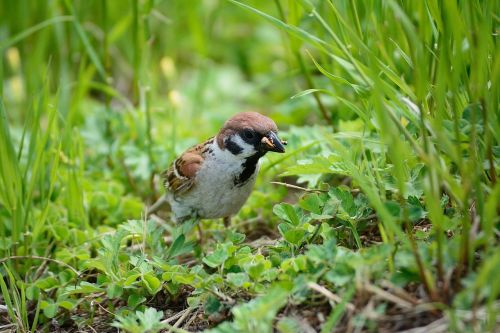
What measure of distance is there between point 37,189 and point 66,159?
0.44m

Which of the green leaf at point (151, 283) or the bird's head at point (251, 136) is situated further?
the bird's head at point (251, 136)

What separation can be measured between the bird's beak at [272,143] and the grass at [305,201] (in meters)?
0.11

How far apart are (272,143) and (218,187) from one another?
433 mm

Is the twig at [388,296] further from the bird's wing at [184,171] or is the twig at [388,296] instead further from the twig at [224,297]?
the bird's wing at [184,171]

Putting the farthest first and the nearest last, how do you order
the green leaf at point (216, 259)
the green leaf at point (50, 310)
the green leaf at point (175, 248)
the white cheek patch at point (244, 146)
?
the white cheek patch at point (244, 146) → the green leaf at point (175, 248) → the green leaf at point (50, 310) → the green leaf at point (216, 259)

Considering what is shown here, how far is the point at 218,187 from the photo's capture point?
137 inches

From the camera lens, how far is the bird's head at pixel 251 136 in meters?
3.21

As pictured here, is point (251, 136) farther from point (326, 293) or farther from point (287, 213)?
point (326, 293)

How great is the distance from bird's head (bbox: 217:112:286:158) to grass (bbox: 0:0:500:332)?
12 cm

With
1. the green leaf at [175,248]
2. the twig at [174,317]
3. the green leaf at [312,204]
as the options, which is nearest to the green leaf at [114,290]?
the twig at [174,317]

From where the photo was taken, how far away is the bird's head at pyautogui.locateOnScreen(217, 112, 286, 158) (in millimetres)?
3213

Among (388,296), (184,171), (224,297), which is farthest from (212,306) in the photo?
(184,171)

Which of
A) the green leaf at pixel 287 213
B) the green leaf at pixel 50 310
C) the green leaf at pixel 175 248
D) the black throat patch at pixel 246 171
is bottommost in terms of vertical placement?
the green leaf at pixel 50 310

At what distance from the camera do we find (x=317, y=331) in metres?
2.28
